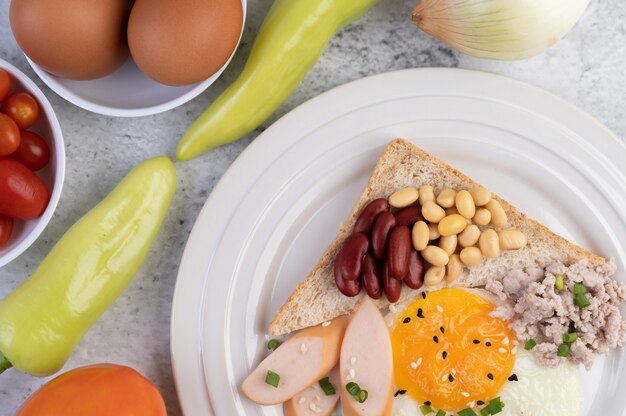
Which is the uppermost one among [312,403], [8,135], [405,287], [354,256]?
[8,135]

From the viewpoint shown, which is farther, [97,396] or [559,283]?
[559,283]

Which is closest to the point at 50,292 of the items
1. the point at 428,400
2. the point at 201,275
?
the point at 201,275

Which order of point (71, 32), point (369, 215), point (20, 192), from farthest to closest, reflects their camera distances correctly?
point (369, 215) → point (20, 192) → point (71, 32)

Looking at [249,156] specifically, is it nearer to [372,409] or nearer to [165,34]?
[165,34]

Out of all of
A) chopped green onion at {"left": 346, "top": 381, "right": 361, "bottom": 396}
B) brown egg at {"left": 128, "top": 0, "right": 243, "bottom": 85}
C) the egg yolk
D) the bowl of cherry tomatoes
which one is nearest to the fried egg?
the egg yolk

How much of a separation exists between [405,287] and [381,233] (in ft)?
0.56

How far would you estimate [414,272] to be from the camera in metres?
1.75

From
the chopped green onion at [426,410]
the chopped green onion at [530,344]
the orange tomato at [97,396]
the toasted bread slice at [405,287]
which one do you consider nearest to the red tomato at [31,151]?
the orange tomato at [97,396]

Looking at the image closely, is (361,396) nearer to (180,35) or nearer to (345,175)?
(345,175)

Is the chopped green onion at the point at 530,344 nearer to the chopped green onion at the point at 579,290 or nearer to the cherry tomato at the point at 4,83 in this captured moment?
the chopped green onion at the point at 579,290

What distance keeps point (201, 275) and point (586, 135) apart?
3.32 ft

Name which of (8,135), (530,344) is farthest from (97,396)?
(530,344)

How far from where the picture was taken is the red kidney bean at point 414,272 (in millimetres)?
1747

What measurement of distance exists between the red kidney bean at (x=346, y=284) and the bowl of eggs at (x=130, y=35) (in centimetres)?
55
